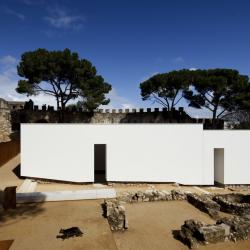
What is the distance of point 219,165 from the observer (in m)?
15.0

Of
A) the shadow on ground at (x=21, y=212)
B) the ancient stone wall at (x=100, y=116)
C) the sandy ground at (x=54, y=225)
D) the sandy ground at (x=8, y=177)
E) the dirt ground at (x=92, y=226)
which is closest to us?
→ the sandy ground at (x=54, y=225)

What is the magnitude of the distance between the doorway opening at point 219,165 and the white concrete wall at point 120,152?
1.19 meters

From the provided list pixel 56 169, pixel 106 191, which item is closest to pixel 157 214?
pixel 106 191

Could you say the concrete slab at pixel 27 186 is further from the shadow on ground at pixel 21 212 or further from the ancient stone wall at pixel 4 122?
the ancient stone wall at pixel 4 122

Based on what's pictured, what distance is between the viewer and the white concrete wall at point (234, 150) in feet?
46.0

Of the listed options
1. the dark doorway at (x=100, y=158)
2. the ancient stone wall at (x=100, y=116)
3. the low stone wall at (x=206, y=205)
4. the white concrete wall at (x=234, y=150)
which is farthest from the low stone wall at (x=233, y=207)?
the ancient stone wall at (x=100, y=116)

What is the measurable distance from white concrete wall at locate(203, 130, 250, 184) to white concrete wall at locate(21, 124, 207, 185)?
0.96 meters

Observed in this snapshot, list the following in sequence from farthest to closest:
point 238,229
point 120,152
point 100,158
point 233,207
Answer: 1. point 100,158
2. point 120,152
3. point 233,207
4. point 238,229

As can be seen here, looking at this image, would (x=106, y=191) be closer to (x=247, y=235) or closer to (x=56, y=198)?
(x=56, y=198)

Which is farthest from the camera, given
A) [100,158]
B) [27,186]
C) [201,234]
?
[100,158]

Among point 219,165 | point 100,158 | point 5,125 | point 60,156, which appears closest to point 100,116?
point 5,125

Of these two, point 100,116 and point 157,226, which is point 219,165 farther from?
point 100,116

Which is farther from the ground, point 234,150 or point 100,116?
point 100,116

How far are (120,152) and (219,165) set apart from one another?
6197mm
